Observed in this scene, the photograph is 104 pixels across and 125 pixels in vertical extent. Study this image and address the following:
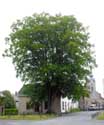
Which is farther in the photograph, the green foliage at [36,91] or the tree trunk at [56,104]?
the tree trunk at [56,104]

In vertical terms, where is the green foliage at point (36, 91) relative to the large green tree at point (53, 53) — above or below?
below

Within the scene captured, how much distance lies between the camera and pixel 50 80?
64.9 m

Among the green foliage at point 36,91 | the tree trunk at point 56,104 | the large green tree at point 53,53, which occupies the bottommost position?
the tree trunk at point 56,104

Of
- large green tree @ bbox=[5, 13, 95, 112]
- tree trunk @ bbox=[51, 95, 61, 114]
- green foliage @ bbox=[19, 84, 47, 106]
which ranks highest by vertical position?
large green tree @ bbox=[5, 13, 95, 112]

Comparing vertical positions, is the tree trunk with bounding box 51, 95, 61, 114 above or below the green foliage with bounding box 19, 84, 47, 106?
below

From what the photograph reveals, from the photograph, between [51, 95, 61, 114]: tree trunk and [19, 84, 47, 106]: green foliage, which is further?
[51, 95, 61, 114]: tree trunk

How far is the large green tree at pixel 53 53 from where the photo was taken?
2539 inches

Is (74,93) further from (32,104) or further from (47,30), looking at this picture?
(32,104)

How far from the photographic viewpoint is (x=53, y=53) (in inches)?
2576

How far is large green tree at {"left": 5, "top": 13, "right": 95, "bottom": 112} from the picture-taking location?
64500mm

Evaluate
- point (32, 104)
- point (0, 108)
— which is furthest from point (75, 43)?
point (32, 104)

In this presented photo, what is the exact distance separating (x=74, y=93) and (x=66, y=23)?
11.5 meters

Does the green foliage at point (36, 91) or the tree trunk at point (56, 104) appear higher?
the green foliage at point (36, 91)

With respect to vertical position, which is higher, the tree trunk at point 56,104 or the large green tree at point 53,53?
the large green tree at point 53,53
